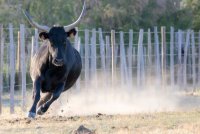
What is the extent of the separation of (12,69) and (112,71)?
14.9ft

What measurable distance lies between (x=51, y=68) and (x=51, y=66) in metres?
0.04

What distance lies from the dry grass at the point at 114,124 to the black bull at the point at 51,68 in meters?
0.51

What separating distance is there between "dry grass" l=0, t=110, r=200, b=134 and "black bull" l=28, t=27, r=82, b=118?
51 centimetres

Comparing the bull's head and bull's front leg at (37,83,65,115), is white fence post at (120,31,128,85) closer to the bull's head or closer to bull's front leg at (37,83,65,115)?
bull's front leg at (37,83,65,115)

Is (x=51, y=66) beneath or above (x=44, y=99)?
above

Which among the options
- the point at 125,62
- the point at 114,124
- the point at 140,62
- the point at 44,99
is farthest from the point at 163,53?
the point at 114,124

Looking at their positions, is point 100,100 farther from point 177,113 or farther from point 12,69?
point 177,113

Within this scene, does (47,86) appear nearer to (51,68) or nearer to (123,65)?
(51,68)

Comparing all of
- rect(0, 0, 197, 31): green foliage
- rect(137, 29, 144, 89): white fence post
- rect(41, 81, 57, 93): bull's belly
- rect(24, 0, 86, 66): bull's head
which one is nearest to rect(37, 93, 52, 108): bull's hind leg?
rect(41, 81, 57, 93): bull's belly

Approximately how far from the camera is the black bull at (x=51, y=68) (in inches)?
555

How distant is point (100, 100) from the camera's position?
70.7 ft

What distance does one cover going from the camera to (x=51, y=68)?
48.1ft

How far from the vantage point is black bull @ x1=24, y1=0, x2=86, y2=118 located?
1412 cm

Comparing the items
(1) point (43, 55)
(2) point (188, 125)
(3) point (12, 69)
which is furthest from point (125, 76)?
(2) point (188, 125)
